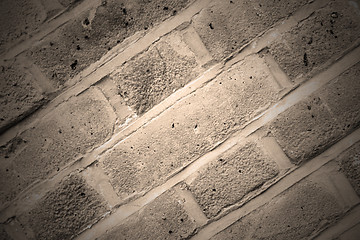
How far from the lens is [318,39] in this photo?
62 cm

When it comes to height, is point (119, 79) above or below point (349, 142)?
above

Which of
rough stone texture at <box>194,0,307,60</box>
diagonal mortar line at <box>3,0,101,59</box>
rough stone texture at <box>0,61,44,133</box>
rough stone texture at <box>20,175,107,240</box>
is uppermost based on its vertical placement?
diagonal mortar line at <box>3,0,101,59</box>

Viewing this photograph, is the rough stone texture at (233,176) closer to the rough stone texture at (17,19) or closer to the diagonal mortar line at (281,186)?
the diagonal mortar line at (281,186)

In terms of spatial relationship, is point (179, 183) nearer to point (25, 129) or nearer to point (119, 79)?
point (119, 79)

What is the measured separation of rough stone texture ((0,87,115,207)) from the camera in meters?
0.65

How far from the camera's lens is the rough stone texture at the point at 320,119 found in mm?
621

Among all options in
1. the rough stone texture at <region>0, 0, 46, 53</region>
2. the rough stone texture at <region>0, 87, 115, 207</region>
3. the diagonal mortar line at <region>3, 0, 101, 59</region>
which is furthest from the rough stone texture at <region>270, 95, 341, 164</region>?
the rough stone texture at <region>0, 0, 46, 53</region>

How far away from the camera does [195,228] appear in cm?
66

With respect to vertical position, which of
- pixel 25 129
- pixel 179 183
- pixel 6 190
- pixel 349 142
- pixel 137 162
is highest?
pixel 25 129

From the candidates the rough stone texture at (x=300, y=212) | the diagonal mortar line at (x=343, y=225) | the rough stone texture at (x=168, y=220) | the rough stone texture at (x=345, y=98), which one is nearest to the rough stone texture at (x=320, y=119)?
the rough stone texture at (x=345, y=98)

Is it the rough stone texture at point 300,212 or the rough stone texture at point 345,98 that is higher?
the rough stone texture at point 345,98

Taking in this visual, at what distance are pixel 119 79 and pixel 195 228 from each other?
Result: 493mm

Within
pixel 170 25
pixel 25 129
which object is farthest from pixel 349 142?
pixel 25 129

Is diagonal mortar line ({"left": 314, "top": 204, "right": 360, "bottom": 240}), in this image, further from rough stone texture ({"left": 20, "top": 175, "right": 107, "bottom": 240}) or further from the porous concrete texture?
rough stone texture ({"left": 20, "top": 175, "right": 107, "bottom": 240})
